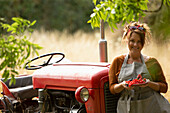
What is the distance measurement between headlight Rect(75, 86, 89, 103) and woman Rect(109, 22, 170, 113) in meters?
0.29

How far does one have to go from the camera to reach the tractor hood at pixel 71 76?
3359 mm

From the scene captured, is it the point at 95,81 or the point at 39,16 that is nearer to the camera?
the point at 95,81

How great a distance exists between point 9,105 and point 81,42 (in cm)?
982

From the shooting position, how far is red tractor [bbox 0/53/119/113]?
3.35 m

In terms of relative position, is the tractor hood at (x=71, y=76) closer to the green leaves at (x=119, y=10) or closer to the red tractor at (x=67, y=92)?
the red tractor at (x=67, y=92)

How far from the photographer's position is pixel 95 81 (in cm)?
332

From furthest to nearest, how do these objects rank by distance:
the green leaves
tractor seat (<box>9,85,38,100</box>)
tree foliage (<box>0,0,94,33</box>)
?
tree foliage (<box>0,0,94,33</box>) → tractor seat (<box>9,85,38,100</box>) → the green leaves

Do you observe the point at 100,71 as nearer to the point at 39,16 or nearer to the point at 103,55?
the point at 103,55

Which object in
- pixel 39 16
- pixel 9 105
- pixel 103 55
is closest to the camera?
pixel 9 105

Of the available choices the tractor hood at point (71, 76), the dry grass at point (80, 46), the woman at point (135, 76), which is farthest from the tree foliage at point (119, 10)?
the dry grass at point (80, 46)

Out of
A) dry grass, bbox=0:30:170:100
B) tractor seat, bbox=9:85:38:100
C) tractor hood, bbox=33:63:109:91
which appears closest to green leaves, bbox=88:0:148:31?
tractor hood, bbox=33:63:109:91

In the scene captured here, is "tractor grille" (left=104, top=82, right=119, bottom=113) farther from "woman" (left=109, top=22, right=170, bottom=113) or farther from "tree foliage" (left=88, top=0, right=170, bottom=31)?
"tree foliage" (left=88, top=0, right=170, bottom=31)

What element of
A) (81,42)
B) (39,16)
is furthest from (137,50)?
(39,16)

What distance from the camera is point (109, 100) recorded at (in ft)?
11.2
